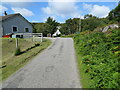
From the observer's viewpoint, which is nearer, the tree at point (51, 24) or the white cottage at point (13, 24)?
the white cottage at point (13, 24)

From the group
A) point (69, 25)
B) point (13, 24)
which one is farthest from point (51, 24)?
point (13, 24)

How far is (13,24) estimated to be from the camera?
79.7ft

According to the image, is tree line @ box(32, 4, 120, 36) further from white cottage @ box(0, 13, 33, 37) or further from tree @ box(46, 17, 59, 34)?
white cottage @ box(0, 13, 33, 37)

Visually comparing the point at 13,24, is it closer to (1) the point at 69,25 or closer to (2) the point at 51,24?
(2) the point at 51,24

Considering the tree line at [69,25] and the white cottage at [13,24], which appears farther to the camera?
the tree line at [69,25]

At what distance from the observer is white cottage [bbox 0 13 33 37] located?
73.5 ft

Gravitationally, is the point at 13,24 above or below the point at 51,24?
below

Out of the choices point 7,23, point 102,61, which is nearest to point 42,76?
point 102,61

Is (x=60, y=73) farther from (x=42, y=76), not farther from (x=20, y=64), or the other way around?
(x=20, y=64)

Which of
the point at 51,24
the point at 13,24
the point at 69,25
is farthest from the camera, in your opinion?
the point at 69,25

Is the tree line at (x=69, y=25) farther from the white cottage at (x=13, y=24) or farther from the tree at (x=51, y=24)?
the white cottage at (x=13, y=24)

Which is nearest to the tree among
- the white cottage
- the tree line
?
the tree line

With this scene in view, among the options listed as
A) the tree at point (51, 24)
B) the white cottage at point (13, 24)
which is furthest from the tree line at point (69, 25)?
the white cottage at point (13, 24)

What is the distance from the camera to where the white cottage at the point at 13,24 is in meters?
22.4
